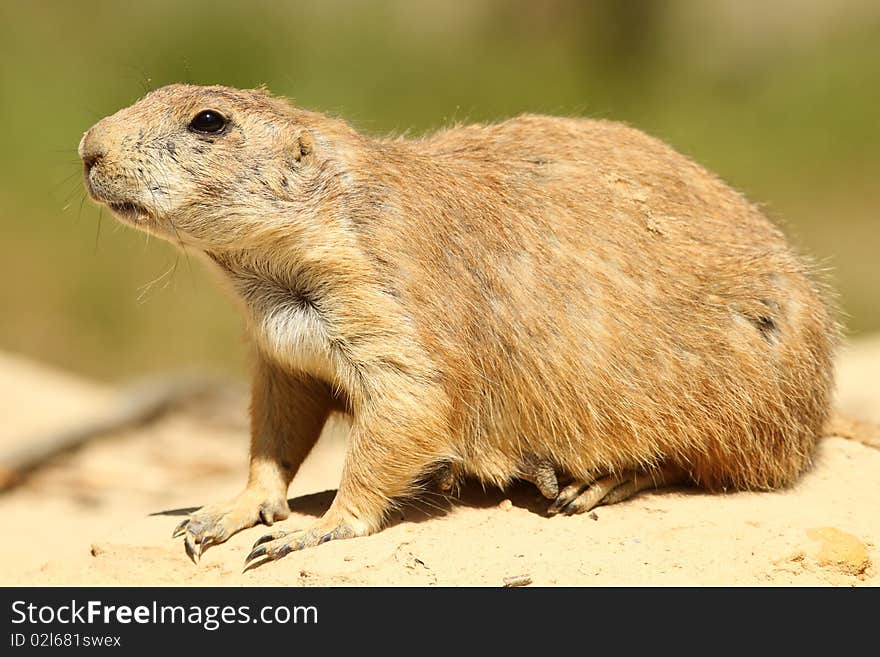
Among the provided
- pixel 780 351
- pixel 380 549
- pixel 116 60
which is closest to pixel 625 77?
pixel 116 60

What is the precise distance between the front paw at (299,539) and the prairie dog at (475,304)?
12mm

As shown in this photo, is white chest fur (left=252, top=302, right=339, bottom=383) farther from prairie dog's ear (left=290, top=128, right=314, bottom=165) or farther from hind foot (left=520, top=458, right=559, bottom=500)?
hind foot (left=520, top=458, right=559, bottom=500)

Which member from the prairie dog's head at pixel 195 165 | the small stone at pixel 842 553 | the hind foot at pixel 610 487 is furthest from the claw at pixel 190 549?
the small stone at pixel 842 553

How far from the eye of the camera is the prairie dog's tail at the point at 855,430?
6682 mm

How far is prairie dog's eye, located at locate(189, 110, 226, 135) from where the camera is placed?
506 cm

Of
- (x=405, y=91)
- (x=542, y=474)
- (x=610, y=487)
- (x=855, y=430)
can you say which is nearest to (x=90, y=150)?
(x=542, y=474)

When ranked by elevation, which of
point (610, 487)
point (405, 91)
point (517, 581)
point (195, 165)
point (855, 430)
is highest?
point (405, 91)

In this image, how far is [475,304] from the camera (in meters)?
5.21

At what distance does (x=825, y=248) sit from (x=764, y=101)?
7.24 ft

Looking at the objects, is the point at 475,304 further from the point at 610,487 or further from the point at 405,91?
the point at 405,91

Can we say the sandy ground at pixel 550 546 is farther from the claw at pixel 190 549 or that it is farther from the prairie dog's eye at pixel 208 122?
the prairie dog's eye at pixel 208 122

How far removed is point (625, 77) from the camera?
1541 cm

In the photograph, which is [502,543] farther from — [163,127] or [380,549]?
[163,127]

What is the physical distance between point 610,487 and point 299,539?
4.82 feet
